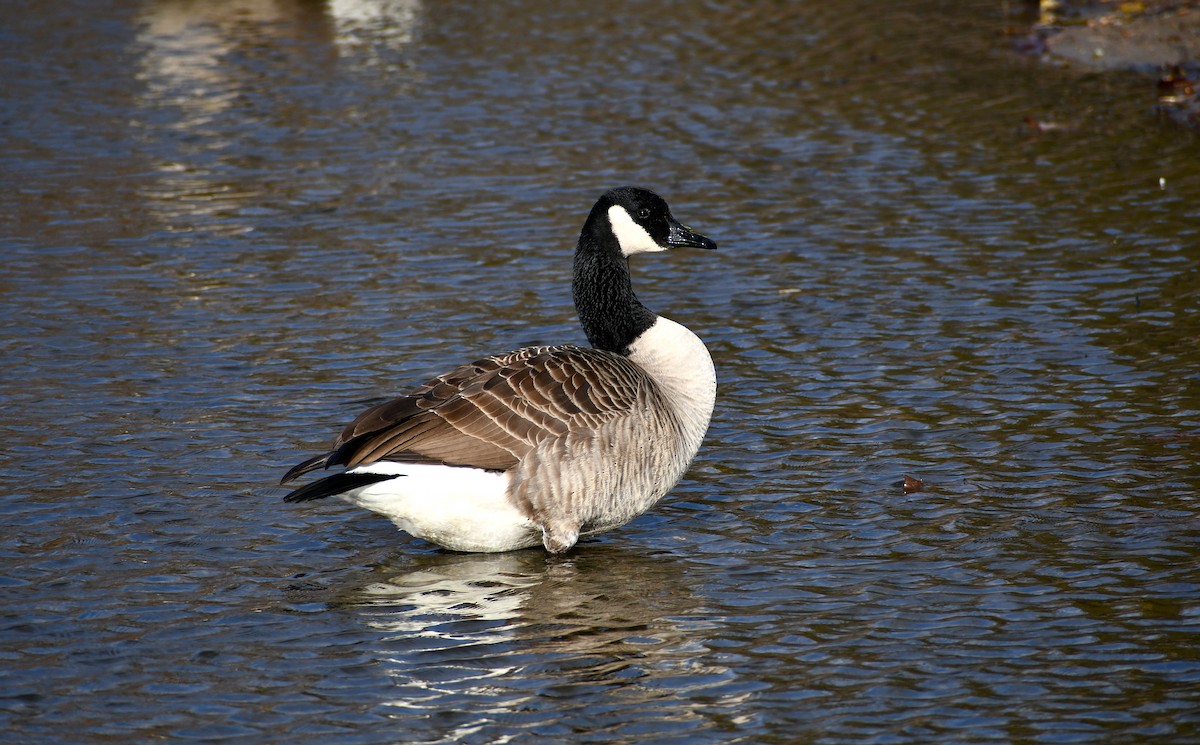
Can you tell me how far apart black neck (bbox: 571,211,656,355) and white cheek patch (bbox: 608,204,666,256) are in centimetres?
4

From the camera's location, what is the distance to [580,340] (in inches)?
412

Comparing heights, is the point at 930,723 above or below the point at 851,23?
below

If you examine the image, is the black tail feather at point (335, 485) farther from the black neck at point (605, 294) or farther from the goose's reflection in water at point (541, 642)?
the black neck at point (605, 294)

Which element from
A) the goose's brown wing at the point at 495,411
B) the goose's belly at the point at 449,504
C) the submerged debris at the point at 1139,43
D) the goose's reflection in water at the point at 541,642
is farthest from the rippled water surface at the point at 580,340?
the goose's brown wing at the point at 495,411

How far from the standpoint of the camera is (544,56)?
19953 mm

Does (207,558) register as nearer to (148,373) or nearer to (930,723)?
(148,373)

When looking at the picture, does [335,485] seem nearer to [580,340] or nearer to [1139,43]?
[580,340]

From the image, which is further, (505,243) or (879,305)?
(505,243)

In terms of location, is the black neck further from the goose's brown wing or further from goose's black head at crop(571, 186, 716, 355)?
the goose's brown wing

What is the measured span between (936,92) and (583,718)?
41.8 ft

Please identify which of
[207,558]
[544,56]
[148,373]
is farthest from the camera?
[544,56]

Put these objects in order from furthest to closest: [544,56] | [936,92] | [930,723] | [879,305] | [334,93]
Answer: [544,56]
[334,93]
[936,92]
[879,305]
[930,723]

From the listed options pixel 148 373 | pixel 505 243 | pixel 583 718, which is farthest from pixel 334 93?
pixel 583 718

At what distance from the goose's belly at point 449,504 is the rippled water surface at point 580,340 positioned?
0.73ft
